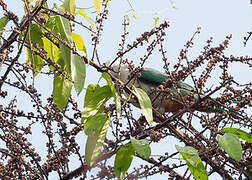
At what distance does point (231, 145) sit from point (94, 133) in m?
0.57

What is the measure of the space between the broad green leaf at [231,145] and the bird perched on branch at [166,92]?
0.69 m

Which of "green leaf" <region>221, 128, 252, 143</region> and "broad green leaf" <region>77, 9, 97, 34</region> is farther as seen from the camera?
"broad green leaf" <region>77, 9, 97, 34</region>

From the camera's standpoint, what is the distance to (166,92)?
88.3 inches

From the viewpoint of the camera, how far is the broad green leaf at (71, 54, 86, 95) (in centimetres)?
148

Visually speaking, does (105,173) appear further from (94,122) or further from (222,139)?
(222,139)

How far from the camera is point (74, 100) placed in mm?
2402

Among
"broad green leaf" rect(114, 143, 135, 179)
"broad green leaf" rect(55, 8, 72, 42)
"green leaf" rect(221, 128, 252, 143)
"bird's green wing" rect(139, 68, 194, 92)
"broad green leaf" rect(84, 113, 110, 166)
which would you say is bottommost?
"green leaf" rect(221, 128, 252, 143)

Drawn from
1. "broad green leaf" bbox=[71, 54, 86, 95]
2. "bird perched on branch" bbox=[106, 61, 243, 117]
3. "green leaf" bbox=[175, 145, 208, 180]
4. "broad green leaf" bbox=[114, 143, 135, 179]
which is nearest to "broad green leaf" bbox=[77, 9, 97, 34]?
"broad green leaf" bbox=[71, 54, 86, 95]

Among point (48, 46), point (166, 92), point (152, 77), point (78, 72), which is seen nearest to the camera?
point (78, 72)

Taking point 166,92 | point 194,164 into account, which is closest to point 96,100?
point 194,164

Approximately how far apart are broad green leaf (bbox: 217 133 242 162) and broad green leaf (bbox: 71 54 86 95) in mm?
572

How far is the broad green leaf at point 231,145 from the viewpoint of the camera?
1.33 metres

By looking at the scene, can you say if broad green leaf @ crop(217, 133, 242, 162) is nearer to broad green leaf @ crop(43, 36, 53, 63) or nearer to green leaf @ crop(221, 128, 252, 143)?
green leaf @ crop(221, 128, 252, 143)

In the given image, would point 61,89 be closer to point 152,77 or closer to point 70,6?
point 70,6
